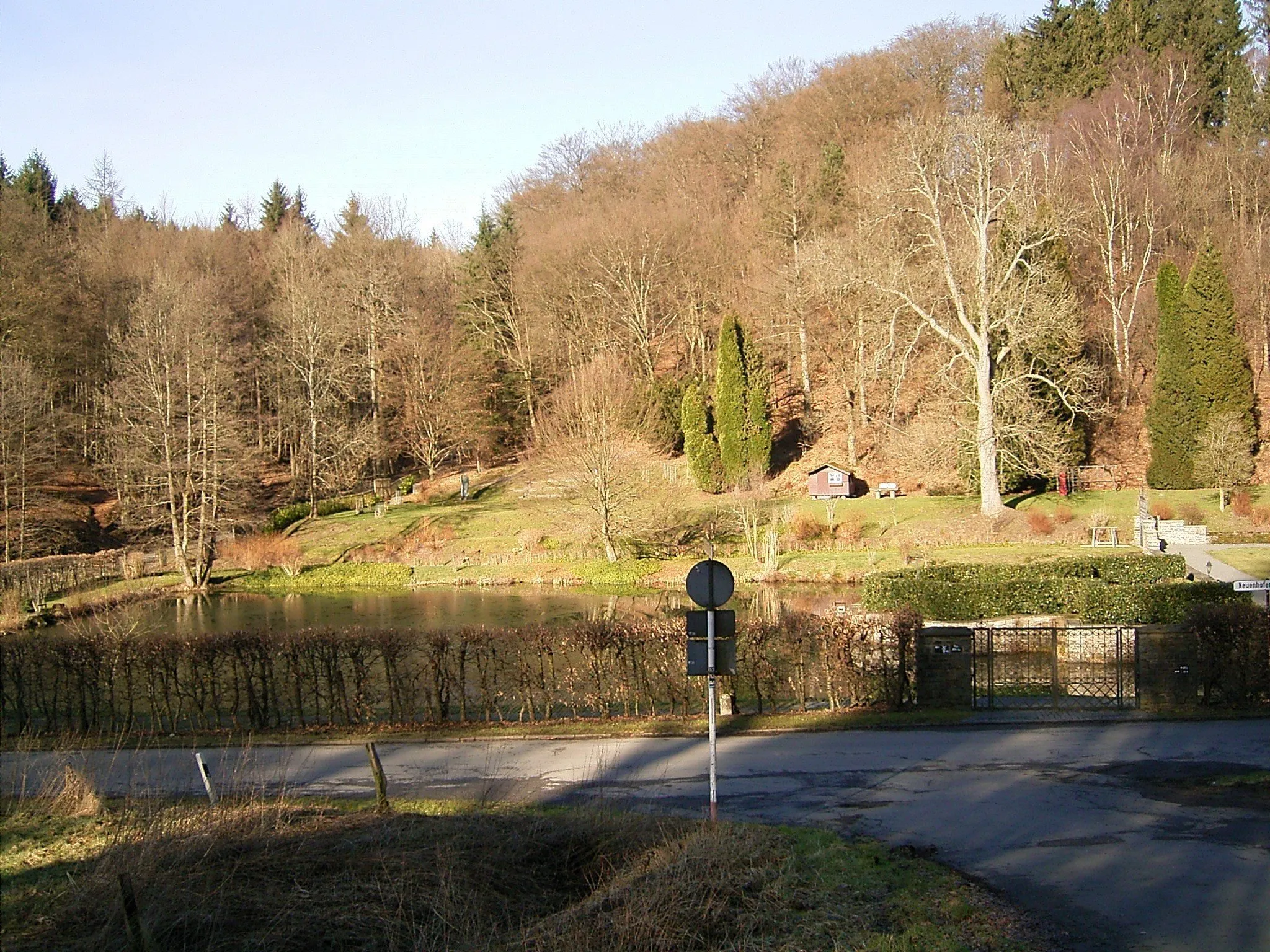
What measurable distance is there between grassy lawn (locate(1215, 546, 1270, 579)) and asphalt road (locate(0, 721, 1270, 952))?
11302 mm

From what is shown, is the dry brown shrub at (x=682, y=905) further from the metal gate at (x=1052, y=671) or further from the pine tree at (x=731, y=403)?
the pine tree at (x=731, y=403)

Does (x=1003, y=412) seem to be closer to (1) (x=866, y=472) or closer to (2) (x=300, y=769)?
(1) (x=866, y=472)

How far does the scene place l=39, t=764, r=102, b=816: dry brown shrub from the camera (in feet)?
30.7

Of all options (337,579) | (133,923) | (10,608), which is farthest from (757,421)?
(133,923)

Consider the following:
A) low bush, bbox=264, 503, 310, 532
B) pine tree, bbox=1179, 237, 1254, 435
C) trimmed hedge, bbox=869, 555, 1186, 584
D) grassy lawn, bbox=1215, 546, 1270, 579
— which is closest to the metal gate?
trimmed hedge, bbox=869, 555, 1186, 584

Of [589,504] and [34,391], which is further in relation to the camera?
[34,391]

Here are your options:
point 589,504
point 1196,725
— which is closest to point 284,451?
point 589,504

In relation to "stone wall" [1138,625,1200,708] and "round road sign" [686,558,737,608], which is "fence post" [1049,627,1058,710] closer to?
"stone wall" [1138,625,1200,708]

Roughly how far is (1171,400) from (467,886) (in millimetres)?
39908

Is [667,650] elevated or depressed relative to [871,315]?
depressed

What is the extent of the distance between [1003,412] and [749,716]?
1039 inches

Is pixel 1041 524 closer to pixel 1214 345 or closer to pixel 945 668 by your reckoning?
pixel 1214 345

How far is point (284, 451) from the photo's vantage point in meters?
59.5

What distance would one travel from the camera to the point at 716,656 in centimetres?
991
